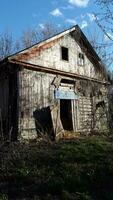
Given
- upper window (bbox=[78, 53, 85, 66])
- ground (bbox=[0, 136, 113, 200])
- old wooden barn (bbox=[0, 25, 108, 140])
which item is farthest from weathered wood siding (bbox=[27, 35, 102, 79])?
ground (bbox=[0, 136, 113, 200])

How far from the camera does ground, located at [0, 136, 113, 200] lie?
842cm

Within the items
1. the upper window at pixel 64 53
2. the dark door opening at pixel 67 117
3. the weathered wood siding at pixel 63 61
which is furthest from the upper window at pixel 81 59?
A: the dark door opening at pixel 67 117

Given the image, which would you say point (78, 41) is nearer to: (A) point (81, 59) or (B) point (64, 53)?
(A) point (81, 59)

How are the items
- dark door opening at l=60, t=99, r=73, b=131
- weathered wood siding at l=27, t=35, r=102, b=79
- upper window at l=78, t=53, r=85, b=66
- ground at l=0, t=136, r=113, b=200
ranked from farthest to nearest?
1. upper window at l=78, t=53, r=85, b=66
2. dark door opening at l=60, t=99, r=73, b=131
3. weathered wood siding at l=27, t=35, r=102, b=79
4. ground at l=0, t=136, r=113, b=200

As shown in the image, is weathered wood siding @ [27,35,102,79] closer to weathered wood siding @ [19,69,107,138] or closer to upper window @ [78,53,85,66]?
upper window @ [78,53,85,66]

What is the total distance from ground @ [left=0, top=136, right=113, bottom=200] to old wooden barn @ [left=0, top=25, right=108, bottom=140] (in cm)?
188

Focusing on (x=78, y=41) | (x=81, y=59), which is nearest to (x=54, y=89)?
(x=81, y=59)

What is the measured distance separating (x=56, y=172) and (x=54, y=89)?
7.65 meters

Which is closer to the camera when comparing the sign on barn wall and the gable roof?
the gable roof

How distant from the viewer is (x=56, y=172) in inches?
386

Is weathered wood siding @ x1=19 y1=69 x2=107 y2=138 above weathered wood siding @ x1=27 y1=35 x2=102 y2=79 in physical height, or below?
below

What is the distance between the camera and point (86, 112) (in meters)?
19.1

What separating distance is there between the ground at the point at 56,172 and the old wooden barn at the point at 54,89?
1.88 metres

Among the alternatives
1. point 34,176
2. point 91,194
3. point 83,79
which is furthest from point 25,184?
point 83,79
